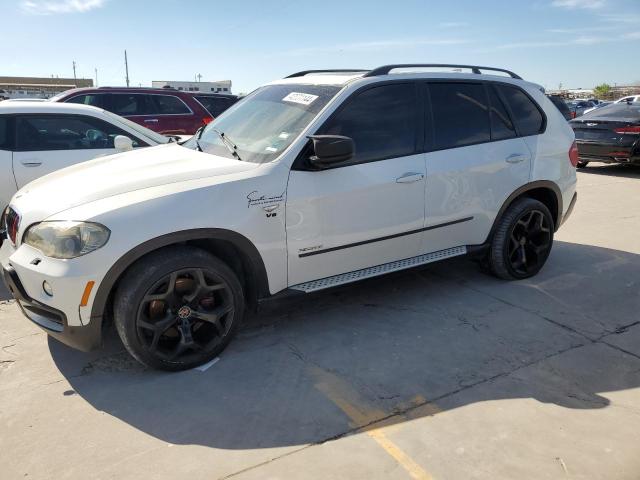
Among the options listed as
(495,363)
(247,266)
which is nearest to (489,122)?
(495,363)

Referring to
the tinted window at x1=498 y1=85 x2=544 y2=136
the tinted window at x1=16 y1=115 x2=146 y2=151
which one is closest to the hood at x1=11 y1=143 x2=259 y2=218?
the tinted window at x1=16 y1=115 x2=146 y2=151

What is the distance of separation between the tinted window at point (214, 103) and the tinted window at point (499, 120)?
24.8ft

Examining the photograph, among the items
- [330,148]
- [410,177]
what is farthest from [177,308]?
[410,177]

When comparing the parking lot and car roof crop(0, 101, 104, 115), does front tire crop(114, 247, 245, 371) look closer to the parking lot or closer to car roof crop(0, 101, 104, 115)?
the parking lot

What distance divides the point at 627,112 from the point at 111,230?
11.6 metres

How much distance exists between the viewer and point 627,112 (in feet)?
36.9

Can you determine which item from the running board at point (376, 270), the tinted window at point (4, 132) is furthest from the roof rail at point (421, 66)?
the tinted window at point (4, 132)

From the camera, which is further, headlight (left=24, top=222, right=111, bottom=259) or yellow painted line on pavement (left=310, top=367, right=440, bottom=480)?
headlight (left=24, top=222, right=111, bottom=259)

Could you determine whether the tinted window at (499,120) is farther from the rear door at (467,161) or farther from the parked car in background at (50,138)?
the parked car in background at (50,138)

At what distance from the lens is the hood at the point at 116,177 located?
314 centimetres

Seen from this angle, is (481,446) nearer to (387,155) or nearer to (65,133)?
(387,155)

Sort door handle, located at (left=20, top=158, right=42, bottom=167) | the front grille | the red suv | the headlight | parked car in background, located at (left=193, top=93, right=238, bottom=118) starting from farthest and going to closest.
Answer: parked car in background, located at (left=193, top=93, right=238, bottom=118), the red suv, door handle, located at (left=20, top=158, right=42, bottom=167), the front grille, the headlight

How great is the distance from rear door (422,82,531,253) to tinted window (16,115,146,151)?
3.42 m

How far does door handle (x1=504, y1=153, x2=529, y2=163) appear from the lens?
448 cm
